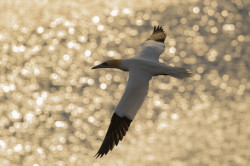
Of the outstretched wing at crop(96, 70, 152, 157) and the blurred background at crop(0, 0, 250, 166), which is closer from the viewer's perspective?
the outstretched wing at crop(96, 70, 152, 157)

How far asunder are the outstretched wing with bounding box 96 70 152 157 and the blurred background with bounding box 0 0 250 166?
1369cm

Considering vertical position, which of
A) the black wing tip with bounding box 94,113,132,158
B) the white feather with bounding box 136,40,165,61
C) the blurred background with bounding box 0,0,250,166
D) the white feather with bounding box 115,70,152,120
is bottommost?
the black wing tip with bounding box 94,113,132,158

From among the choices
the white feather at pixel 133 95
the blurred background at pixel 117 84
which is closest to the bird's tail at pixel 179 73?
the white feather at pixel 133 95

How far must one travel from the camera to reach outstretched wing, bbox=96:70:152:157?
43.4 feet

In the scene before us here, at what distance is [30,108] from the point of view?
3177cm

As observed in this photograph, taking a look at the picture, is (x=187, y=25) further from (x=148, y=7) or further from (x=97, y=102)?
(x=97, y=102)

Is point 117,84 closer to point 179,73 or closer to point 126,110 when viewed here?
point 179,73

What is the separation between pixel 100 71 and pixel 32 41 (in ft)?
19.0

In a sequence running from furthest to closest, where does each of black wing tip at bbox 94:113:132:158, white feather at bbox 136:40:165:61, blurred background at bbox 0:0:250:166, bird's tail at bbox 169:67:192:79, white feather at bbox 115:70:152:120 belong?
blurred background at bbox 0:0:250:166 → white feather at bbox 136:40:165:61 → bird's tail at bbox 169:67:192:79 → white feather at bbox 115:70:152:120 → black wing tip at bbox 94:113:132:158

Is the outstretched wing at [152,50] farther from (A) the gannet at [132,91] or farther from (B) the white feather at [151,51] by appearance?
(A) the gannet at [132,91]

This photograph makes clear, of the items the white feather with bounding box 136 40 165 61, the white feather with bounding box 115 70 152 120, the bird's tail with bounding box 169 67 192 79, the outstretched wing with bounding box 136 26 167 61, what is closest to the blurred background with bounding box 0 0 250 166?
the outstretched wing with bounding box 136 26 167 61

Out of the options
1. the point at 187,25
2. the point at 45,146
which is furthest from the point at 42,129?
the point at 187,25

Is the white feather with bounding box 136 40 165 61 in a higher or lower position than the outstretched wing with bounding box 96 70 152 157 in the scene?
higher

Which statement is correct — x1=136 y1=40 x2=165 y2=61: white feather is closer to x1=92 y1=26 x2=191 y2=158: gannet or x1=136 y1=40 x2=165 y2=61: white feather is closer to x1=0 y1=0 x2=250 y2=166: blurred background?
x1=92 y1=26 x2=191 y2=158: gannet
